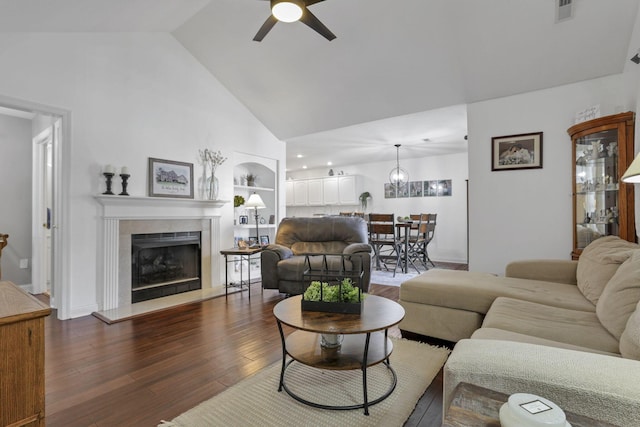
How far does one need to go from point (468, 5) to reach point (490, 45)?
51 cm

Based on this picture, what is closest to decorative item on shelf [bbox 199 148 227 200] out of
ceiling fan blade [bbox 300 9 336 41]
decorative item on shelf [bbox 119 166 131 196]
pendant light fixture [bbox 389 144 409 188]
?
decorative item on shelf [bbox 119 166 131 196]

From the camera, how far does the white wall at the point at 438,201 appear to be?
22.5ft

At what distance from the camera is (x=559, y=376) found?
928 mm

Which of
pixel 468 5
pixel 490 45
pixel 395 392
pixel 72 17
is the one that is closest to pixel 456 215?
pixel 490 45

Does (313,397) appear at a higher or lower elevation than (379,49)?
lower

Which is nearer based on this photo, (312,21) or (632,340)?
(632,340)

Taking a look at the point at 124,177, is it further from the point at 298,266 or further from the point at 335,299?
the point at 335,299

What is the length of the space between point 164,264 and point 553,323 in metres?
4.08

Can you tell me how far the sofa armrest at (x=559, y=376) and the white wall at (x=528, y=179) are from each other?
2.97 m

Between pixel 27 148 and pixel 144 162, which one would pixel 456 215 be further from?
pixel 27 148

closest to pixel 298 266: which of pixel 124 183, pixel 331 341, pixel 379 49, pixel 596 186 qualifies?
pixel 331 341

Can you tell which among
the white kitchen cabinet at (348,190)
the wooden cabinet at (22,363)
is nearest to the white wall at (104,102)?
the wooden cabinet at (22,363)

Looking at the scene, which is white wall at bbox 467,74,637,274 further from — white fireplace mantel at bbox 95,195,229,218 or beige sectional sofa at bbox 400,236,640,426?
white fireplace mantel at bbox 95,195,229,218

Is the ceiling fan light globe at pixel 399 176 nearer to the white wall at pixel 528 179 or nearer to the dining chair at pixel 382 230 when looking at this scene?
the dining chair at pixel 382 230
